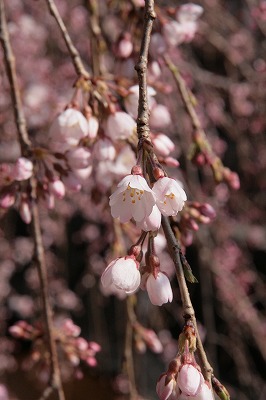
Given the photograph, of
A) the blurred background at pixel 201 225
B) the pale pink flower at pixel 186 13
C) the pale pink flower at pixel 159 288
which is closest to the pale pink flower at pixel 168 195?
the pale pink flower at pixel 159 288

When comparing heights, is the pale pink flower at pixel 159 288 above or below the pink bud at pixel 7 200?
above

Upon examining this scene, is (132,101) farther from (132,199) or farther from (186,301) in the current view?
(186,301)

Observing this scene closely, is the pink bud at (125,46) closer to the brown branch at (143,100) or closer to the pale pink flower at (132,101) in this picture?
the pale pink flower at (132,101)

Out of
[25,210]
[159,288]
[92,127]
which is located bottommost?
[25,210]

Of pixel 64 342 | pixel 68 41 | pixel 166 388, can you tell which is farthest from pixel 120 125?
pixel 64 342

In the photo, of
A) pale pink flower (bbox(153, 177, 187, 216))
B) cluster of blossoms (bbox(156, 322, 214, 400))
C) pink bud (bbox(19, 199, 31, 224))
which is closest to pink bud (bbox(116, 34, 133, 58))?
pink bud (bbox(19, 199, 31, 224))

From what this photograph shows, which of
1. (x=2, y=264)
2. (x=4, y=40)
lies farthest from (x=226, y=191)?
(x=4, y=40)
